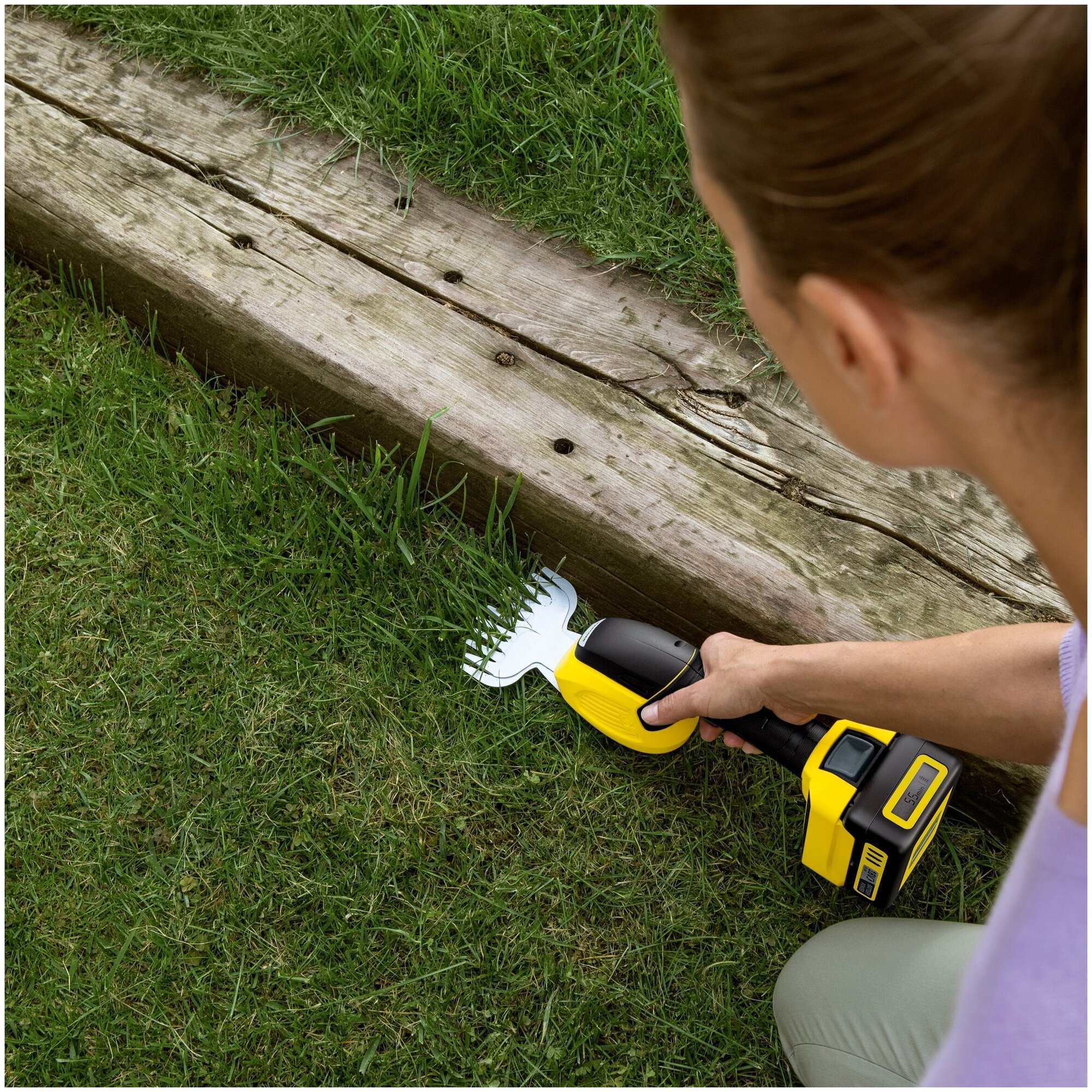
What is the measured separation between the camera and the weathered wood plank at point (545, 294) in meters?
1.63

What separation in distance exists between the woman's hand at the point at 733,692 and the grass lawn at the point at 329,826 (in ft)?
0.65

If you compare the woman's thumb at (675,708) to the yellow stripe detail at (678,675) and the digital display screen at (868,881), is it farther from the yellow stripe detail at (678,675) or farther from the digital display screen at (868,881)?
the digital display screen at (868,881)

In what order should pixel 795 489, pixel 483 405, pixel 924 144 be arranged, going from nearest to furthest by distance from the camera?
pixel 924 144 → pixel 795 489 → pixel 483 405

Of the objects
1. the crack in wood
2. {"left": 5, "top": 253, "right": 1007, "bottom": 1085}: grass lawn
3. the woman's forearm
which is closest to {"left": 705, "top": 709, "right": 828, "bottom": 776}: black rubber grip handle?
the woman's forearm

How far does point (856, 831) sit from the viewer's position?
148 cm

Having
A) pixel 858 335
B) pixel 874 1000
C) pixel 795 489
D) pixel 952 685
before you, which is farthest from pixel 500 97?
pixel 874 1000

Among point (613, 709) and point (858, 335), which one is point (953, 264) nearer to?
point (858, 335)

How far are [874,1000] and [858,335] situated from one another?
1.13 m

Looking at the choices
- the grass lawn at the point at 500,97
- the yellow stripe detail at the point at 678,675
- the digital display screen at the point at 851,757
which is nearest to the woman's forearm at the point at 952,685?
the digital display screen at the point at 851,757

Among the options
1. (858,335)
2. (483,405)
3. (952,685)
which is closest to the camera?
(858,335)

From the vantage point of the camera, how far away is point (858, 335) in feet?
2.11

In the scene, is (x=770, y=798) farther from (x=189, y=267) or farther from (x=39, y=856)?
(x=189, y=267)

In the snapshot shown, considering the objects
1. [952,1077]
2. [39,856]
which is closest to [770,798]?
[952,1077]

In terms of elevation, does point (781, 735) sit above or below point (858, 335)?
below
